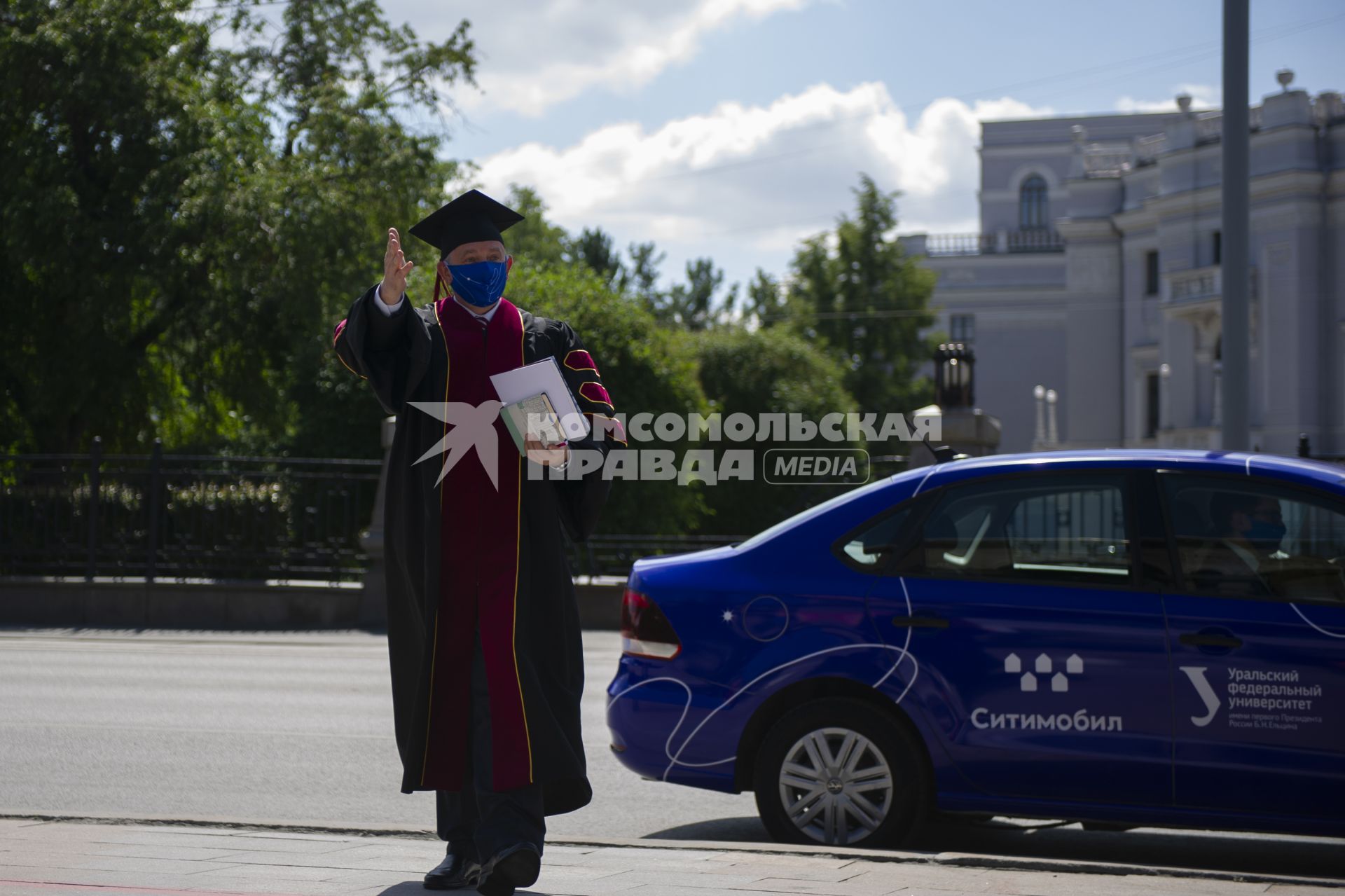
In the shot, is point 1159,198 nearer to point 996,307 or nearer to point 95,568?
point 996,307

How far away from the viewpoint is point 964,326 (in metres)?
64.8

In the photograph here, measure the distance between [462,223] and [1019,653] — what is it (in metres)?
2.70

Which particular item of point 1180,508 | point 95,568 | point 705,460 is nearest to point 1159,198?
point 705,460

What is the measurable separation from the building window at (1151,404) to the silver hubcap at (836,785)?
159 feet

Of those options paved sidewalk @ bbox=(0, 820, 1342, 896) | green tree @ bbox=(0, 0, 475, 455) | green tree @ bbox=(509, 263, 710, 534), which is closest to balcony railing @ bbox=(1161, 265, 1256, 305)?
green tree @ bbox=(509, 263, 710, 534)

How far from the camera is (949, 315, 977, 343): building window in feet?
212

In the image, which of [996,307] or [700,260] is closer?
[996,307]

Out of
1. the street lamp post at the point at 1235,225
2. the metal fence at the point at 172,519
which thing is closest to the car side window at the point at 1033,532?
the street lamp post at the point at 1235,225

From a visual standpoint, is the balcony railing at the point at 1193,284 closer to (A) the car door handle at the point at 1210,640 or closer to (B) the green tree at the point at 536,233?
(B) the green tree at the point at 536,233

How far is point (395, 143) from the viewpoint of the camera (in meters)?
23.1

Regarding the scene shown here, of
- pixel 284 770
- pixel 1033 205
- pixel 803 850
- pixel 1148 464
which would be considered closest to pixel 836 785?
pixel 803 850

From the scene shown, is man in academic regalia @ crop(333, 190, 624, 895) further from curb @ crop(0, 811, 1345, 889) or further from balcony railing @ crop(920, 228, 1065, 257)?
balcony railing @ crop(920, 228, 1065, 257)

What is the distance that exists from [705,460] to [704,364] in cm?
584

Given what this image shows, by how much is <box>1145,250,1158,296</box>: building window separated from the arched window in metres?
16.5
